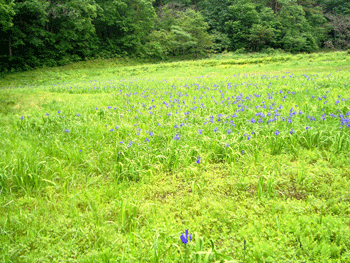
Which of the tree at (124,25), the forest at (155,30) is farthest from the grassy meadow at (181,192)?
the tree at (124,25)

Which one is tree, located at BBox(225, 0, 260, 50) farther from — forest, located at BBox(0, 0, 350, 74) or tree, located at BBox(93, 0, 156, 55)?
tree, located at BBox(93, 0, 156, 55)

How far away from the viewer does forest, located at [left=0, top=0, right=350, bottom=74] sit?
22.5m

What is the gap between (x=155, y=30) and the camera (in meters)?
36.6

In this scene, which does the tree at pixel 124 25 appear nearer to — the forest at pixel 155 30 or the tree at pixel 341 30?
the forest at pixel 155 30

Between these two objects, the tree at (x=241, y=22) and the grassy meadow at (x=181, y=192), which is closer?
the grassy meadow at (x=181, y=192)

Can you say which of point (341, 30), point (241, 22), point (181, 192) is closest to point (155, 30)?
point (241, 22)

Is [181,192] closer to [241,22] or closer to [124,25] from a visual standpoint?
[124,25]

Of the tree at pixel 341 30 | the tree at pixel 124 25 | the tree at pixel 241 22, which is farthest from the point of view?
the tree at pixel 241 22

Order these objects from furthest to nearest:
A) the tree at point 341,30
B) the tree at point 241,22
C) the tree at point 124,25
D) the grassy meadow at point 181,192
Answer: the tree at point 241,22 → the tree at point 341,30 → the tree at point 124,25 → the grassy meadow at point 181,192

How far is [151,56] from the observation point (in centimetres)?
3447

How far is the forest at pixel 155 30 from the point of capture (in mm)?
22469

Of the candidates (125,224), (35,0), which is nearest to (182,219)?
(125,224)

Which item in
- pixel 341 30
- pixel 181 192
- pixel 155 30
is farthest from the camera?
pixel 155 30

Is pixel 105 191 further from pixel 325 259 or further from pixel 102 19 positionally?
pixel 102 19
